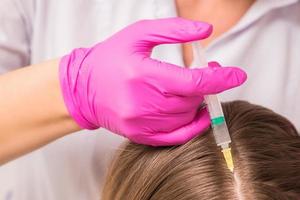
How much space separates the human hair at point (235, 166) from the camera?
3.28ft

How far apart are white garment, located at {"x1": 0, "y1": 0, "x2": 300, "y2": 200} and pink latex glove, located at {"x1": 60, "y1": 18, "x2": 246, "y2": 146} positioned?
216 millimetres

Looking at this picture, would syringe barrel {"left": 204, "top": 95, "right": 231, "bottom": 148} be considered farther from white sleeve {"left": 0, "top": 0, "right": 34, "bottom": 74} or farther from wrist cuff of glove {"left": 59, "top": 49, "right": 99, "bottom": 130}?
white sleeve {"left": 0, "top": 0, "right": 34, "bottom": 74}

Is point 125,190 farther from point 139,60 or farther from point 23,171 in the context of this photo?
point 23,171

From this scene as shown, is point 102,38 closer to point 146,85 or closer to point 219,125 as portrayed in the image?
point 146,85

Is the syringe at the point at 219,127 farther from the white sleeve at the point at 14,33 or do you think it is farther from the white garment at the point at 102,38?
the white sleeve at the point at 14,33

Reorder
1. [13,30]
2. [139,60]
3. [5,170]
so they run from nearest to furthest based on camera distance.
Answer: [139,60], [13,30], [5,170]

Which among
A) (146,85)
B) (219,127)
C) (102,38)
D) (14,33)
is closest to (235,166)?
(219,127)

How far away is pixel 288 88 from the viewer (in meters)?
1.28

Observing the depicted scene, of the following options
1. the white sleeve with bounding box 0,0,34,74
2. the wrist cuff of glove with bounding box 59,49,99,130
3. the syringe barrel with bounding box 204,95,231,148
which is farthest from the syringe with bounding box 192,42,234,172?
the white sleeve with bounding box 0,0,34,74

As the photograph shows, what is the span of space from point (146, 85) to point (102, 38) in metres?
0.30

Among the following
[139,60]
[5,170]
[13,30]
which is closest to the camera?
[139,60]

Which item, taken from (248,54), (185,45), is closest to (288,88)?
(248,54)

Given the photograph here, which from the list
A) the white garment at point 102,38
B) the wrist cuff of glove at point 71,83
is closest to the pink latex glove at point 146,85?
the wrist cuff of glove at point 71,83

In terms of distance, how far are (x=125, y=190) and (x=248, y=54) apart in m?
0.43
